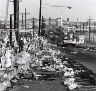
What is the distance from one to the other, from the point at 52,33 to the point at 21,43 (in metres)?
110

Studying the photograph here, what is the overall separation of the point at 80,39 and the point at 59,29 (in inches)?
445

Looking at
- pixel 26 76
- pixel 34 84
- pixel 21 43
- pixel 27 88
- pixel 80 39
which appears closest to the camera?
pixel 27 88

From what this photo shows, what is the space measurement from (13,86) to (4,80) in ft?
1.77

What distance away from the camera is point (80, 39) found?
131 m

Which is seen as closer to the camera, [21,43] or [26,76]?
[26,76]

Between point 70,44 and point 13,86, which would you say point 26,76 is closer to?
point 13,86

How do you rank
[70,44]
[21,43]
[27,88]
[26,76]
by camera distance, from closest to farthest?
[27,88] → [26,76] → [21,43] → [70,44]

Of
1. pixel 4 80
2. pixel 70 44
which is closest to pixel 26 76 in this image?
pixel 4 80

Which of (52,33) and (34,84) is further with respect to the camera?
(52,33)

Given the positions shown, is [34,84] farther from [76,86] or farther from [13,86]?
[76,86]

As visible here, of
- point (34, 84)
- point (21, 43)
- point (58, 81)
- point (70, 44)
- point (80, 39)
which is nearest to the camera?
point (34, 84)

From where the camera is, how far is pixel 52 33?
137875 millimetres

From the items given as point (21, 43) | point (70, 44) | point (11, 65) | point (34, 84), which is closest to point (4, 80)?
point (34, 84)

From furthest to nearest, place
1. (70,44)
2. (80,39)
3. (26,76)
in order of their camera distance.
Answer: (80,39) < (70,44) < (26,76)
